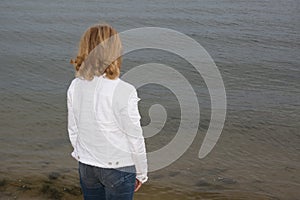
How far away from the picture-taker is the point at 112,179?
3.48 m

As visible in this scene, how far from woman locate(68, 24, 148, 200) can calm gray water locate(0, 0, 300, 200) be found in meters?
2.67

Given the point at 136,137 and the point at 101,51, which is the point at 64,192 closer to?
the point at 136,137

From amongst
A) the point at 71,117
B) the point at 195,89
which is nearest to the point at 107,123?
the point at 71,117

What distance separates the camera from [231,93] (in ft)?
32.6

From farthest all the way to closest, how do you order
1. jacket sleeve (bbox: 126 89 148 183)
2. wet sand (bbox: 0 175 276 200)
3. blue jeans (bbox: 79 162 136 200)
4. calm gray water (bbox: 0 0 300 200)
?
calm gray water (bbox: 0 0 300 200)
wet sand (bbox: 0 175 276 200)
blue jeans (bbox: 79 162 136 200)
jacket sleeve (bbox: 126 89 148 183)

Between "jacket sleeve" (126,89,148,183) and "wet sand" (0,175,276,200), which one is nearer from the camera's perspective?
"jacket sleeve" (126,89,148,183)

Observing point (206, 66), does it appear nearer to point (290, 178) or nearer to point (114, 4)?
point (290, 178)

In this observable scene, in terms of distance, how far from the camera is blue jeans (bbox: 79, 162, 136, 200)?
11.4 ft

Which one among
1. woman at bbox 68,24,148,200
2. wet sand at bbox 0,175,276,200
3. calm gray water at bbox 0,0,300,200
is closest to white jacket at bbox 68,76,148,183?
woman at bbox 68,24,148,200

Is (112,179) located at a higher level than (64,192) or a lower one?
higher

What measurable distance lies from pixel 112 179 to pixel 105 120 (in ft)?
1.43

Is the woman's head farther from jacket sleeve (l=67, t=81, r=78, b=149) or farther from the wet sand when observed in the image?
the wet sand

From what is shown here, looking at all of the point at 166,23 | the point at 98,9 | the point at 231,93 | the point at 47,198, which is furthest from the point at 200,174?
the point at 98,9

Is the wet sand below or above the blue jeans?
below
